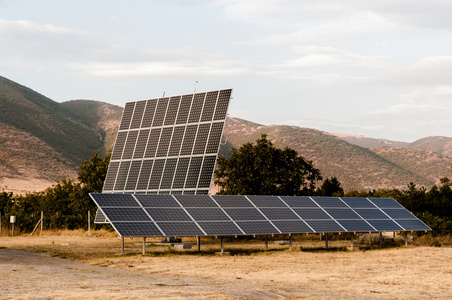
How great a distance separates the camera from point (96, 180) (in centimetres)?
5409

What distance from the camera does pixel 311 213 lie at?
34156 millimetres

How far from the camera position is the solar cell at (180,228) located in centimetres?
2793

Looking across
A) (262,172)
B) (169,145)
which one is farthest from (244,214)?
(262,172)

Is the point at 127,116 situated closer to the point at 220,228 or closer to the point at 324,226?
the point at 220,228

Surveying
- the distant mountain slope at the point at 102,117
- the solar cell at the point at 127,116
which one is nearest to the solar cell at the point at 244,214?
the solar cell at the point at 127,116

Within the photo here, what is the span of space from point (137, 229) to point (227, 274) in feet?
20.9

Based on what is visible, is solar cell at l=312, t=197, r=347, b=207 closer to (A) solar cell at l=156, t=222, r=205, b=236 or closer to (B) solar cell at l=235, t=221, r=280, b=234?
(B) solar cell at l=235, t=221, r=280, b=234

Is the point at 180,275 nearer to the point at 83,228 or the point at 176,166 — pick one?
the point at 176,166

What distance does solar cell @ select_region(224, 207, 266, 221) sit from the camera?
31225 millimetres

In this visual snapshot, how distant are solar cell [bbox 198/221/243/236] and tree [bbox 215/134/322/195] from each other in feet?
64.4

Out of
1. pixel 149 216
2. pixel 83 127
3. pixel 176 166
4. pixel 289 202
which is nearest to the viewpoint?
pixel 149 216

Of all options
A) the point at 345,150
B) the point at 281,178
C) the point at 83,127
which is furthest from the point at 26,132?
the point at 281,178

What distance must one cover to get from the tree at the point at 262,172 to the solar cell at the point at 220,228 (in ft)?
64.4

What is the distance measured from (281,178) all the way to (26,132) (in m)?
88.7
